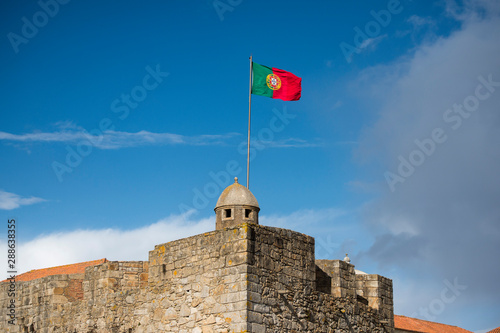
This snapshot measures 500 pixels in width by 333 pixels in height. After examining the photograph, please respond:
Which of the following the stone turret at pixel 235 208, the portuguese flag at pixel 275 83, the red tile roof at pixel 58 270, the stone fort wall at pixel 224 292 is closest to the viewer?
the stone fort wall at pixel 224 292

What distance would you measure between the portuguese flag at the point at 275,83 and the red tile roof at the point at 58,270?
9.85 metres

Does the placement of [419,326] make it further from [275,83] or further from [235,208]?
[235,208]

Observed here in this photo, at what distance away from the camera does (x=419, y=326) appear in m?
45.6

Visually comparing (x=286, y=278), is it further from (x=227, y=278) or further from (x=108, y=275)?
(x=108, y=275)

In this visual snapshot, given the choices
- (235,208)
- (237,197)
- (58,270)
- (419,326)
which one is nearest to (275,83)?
(237,197)

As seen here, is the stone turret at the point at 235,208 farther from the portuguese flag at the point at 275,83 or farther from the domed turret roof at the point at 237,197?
the portuguese flag at the point at 275,83

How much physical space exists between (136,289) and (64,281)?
3792 mm

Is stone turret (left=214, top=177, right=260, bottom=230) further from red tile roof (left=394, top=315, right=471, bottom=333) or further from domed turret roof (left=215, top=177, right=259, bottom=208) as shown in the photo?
red tile roof (left=394, top=315, right=471, bottom=333)

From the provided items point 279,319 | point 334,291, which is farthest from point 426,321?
point 279,319

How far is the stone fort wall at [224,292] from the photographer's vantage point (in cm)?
1633

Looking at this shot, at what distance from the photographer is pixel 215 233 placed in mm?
17141

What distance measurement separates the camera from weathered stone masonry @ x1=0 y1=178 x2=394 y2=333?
53.6 feet

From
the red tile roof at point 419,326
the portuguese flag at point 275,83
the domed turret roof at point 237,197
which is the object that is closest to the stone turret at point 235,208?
the domed turret roof at point 237,197

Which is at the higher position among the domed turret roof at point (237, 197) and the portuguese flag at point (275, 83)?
the portuguese flag at point (275, 83)
